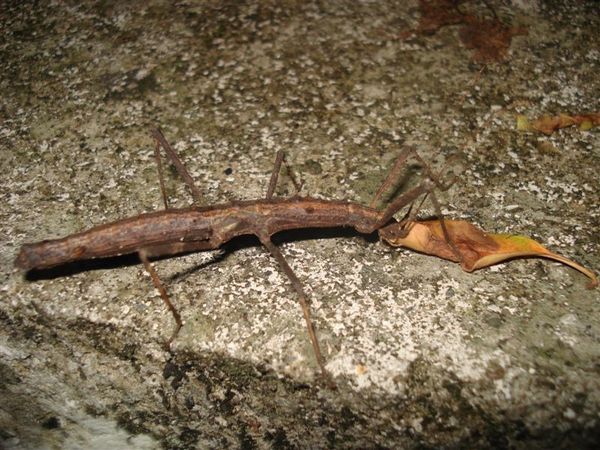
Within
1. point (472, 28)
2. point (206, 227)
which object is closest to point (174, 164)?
point (206, 227)

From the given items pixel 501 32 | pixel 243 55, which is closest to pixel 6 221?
pixel 243 55

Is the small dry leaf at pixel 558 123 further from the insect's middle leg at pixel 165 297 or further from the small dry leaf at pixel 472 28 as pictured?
the insect's middle leg at pixel 165 297

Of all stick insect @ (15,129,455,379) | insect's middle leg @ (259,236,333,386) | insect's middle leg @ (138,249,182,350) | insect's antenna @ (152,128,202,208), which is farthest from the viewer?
insect's antenna @ (152,128,202,208)

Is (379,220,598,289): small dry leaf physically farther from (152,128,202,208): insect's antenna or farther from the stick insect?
(152,128,202,208): insect's antenna

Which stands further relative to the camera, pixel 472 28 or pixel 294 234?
pixel 472 28

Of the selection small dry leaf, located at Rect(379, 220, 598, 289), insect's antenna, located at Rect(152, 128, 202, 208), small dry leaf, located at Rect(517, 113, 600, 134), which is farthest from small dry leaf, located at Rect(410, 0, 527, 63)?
insect's antenna, located at Rect(152, 128, 202, 208)

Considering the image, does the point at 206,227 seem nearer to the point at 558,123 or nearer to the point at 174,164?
the point at 174,164
